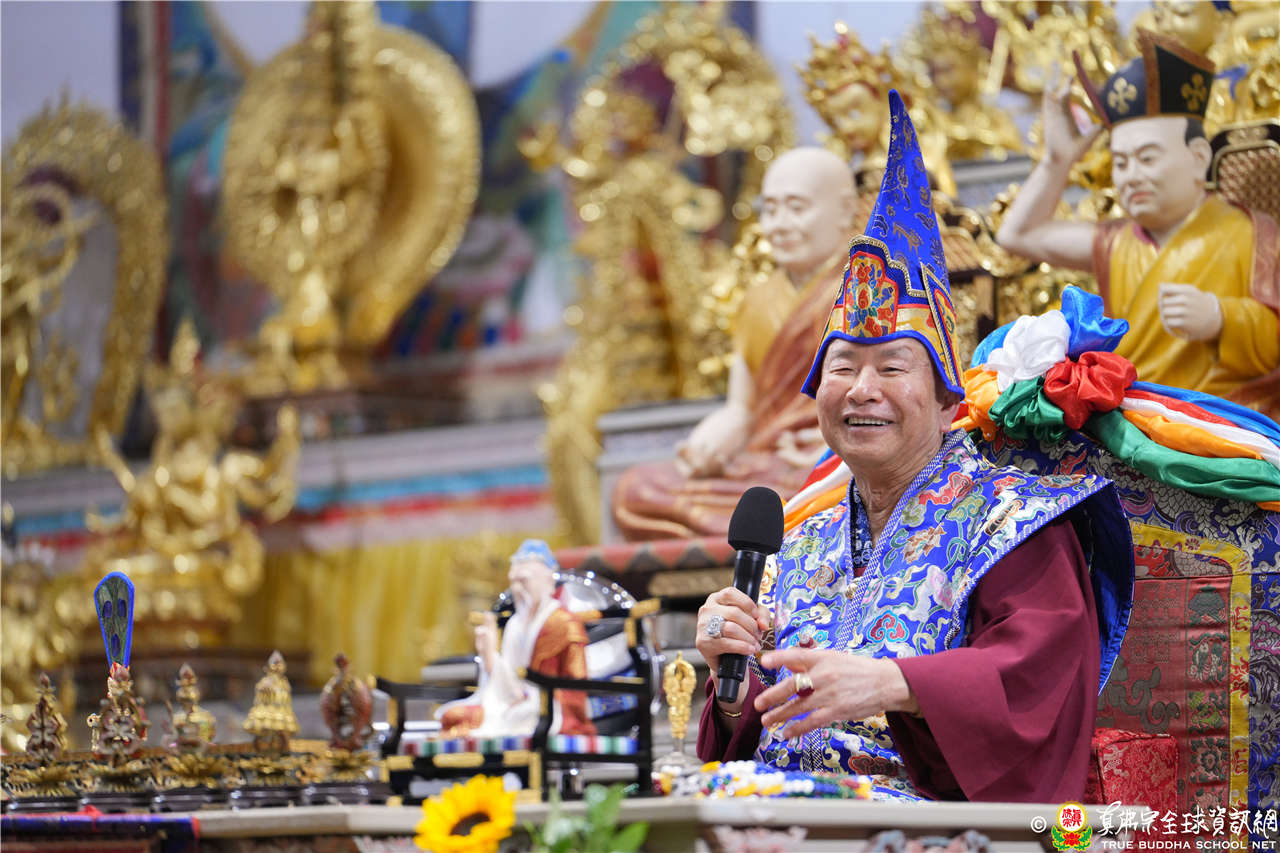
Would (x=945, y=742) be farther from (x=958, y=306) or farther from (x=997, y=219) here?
(x=997, y=219)

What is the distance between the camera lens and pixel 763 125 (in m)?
7.17

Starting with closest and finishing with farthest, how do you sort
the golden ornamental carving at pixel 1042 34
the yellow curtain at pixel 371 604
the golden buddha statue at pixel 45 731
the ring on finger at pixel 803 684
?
the ring on finger at pixel 803 684 → the golden buddha statue at pixel 45 731 → the golden ornamental carving at pixel 1042 34 → the yellow curtain at pixel 371 604

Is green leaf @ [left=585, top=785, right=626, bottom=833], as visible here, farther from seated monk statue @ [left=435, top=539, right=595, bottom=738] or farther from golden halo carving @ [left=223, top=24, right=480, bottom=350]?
golden halo carving @ [left=223, top=24, right=480, bottom=350]

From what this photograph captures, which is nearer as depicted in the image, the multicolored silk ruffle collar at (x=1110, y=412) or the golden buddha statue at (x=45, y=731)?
the multicolored silk ruffle collar at (x=1110, y=412)

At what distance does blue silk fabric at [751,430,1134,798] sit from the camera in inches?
99.9

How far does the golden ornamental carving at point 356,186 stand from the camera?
945 cm

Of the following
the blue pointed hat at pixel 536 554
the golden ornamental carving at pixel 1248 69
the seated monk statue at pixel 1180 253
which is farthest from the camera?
the golden ornamental carving at pixel 1248 69

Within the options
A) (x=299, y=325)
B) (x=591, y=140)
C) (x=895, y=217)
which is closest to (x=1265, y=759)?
(x=895, y=217)

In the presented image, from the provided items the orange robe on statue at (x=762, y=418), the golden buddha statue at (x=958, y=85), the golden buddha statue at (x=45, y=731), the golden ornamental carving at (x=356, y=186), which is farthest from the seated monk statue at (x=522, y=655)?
the golden ornamental carving at (x=356, y=186)

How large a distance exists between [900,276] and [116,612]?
1.51 m

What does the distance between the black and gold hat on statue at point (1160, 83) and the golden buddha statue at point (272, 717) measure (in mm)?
2339

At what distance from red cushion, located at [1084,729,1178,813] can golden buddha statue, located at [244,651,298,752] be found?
198cm

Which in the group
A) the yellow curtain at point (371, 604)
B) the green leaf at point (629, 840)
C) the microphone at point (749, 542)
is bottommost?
the yellow curtain at point (371, 604)

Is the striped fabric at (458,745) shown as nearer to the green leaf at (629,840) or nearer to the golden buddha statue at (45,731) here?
the green leaf at (629,840)
